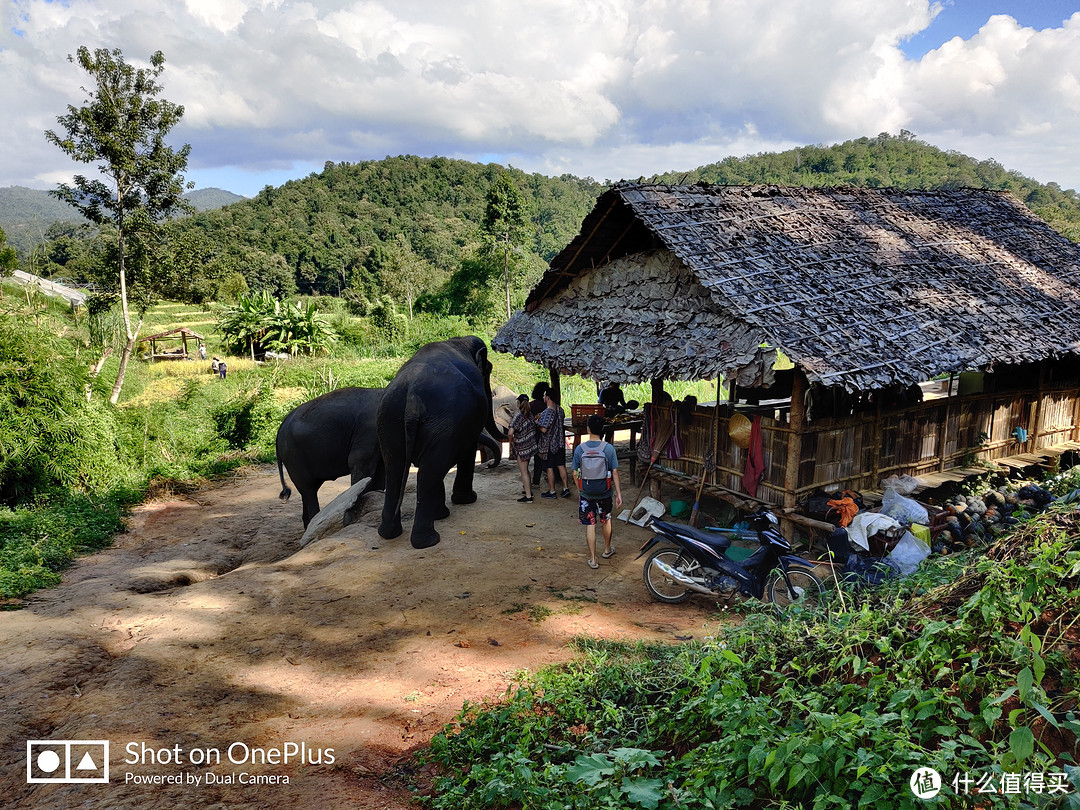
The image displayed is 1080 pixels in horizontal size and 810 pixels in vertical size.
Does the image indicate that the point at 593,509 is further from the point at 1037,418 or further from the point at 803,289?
the point at 1037,418

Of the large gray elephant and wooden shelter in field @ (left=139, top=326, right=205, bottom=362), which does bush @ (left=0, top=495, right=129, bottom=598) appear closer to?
the large gray elephant

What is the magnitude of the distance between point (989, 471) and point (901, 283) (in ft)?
10.5

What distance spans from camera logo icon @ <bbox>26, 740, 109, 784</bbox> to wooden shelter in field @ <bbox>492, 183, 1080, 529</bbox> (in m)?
6.07

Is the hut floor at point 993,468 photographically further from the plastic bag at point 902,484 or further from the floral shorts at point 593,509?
the floral shorts at point 593,509

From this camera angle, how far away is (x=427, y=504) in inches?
307

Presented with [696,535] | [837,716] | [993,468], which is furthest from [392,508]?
[993,468]

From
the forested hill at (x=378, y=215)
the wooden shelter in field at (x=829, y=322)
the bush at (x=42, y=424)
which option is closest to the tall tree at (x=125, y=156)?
the bush at (x=42, y=424)

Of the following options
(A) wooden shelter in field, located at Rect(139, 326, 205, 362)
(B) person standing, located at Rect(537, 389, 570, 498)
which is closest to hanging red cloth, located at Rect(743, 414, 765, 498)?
(B) person standing, located at Rect(537, 389, 570, 498)

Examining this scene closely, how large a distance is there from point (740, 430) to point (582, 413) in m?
3.85

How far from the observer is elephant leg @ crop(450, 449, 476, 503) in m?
9.12

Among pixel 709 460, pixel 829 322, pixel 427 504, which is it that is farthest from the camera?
pixel 709 460

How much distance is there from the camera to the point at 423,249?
59.3 m

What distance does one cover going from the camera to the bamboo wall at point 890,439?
7719 mm

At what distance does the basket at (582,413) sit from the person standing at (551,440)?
1.39 m
